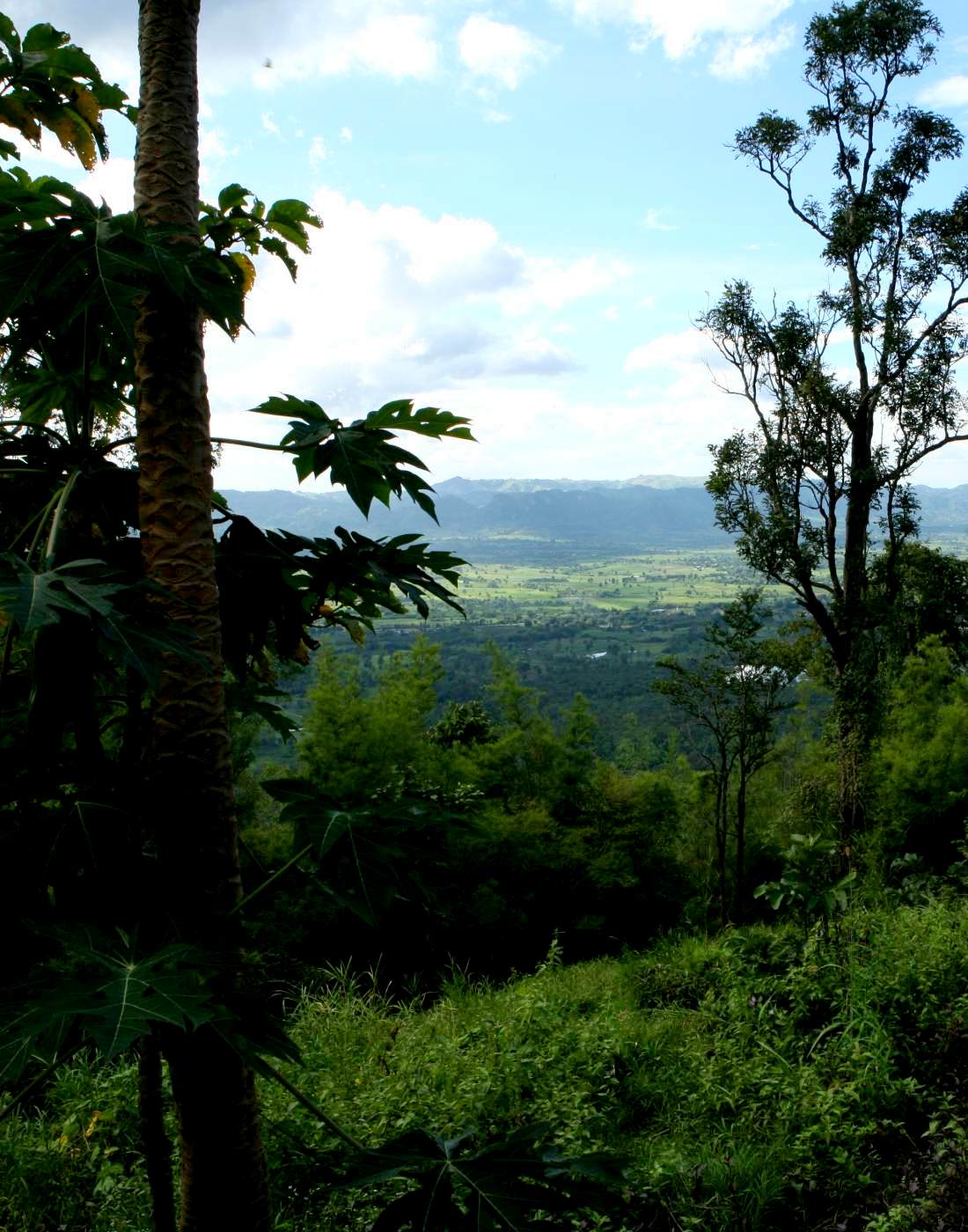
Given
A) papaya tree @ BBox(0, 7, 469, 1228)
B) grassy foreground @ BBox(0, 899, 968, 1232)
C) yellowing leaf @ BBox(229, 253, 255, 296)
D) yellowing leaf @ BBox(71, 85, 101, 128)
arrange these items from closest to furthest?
papaya tree @ BBox(0, 7, 469, 1228) → yellowing leaf @ BBox(71, 85, 101, 128) → yellowing leaf @ BBox(229, 253, 255, 296) → grassy foreground @ BBox(0, 899, 968, 1232)

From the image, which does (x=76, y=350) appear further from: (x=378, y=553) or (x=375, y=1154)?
(x=375, y=1154)

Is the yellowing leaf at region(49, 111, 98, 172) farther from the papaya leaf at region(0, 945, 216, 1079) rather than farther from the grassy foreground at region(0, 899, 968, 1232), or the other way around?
the grassy foreground at region(0, 899, 968, 1232)

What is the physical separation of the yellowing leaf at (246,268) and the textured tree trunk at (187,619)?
0.33 metres

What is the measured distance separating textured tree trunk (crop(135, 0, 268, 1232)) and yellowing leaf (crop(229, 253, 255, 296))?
0.33m

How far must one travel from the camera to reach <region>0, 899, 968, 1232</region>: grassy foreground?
272 cm

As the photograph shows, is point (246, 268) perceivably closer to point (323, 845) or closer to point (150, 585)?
point (150, 585)

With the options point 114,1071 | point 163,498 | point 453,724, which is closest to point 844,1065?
point 114,1071

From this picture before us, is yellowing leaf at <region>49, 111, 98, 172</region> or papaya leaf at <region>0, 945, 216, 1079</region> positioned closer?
papaya leaf at <region>0, 945, 216, 1079</region>

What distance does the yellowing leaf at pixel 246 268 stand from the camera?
1.72 m

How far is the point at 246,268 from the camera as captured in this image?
1737mm

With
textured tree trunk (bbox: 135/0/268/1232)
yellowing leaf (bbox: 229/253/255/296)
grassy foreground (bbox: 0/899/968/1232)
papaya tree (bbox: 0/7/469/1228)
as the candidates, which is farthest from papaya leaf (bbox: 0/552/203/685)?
grassy foreground (bbox: 0/899/968/1232)

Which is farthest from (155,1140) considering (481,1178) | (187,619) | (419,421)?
(419,421)

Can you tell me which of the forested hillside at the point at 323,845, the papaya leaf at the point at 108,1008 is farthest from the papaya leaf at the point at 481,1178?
the papaya leaf at the point at 108,1008

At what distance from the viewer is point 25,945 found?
1050 millimetres
